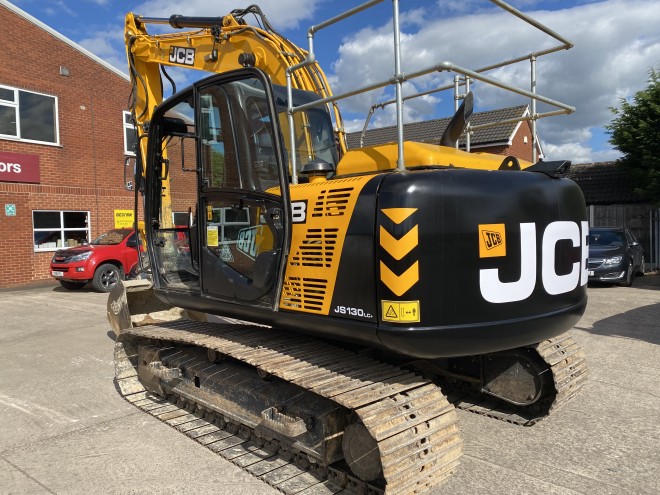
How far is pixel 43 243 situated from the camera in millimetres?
15078

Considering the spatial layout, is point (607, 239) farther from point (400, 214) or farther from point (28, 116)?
point (28, 116)

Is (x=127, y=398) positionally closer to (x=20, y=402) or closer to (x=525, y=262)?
(x=20, y=402)

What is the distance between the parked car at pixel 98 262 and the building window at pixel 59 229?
220cm

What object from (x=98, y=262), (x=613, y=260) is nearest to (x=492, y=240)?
(x=613, y=260)

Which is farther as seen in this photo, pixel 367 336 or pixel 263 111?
pixel 263 111

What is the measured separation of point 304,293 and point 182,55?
390 centimetres

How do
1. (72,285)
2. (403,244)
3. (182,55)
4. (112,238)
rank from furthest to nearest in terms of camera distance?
(112,238) < (72,285) < (182,55) < (403,244)

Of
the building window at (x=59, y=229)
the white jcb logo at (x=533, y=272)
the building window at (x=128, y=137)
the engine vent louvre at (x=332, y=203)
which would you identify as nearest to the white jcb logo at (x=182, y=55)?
the engine vent louvre at (x=332, y=203)

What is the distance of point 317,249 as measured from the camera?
319 centimetres

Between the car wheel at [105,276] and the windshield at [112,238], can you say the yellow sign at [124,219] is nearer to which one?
the windshield at [112,238]

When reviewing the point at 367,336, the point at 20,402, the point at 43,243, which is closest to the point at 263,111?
the point at 367,336

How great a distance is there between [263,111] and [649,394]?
4.26 metres

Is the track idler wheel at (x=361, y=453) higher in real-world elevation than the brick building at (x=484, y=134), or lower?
lower

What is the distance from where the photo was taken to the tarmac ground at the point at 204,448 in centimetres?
334
